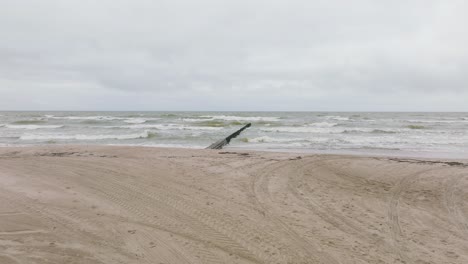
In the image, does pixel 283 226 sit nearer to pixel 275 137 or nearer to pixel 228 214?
pixel 228 214

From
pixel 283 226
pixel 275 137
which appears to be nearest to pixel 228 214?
pixel 283 226

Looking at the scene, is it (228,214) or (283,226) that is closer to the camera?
(283,226)

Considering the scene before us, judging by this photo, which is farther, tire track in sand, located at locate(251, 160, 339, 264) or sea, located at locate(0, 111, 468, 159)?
sea, located at locate(0, 111, 468, 159)

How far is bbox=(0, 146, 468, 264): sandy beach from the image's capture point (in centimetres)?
386

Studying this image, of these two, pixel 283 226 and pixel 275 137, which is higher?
pixel 275 137

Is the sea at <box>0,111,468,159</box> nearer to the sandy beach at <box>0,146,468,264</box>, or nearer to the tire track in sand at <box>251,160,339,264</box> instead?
the sandy beach at <box>0,146,468,264</box>

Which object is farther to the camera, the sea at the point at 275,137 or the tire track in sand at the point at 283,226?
the sea at the point at 275,137

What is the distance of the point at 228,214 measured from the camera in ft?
16.8

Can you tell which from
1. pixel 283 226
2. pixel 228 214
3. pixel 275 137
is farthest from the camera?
pixel 275 137

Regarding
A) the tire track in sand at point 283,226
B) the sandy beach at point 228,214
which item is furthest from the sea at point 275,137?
the tire track in sand at point 283,226

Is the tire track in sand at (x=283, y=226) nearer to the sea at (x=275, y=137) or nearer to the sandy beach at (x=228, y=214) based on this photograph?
the sandy beach at (x=228, y=214)

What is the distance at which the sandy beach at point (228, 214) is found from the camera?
3.86 metres

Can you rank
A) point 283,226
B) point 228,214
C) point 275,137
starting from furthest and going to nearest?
point 275,137 < point 228,214 < point 283,226

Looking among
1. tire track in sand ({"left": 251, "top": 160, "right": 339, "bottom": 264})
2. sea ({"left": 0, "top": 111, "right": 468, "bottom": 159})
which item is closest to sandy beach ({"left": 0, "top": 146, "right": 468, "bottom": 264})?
tire track in sand ({"left": 251, "top": 160, "right": 339, "bottom": 264})
